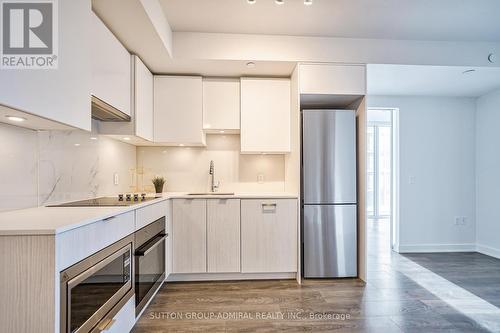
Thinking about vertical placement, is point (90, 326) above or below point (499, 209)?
below

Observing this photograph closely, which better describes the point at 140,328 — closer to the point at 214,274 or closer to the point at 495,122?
the point at 214,274

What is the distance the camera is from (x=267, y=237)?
2.65 meters

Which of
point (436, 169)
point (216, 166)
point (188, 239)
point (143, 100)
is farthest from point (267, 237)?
point (436, 169)

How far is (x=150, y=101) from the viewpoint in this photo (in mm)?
2736

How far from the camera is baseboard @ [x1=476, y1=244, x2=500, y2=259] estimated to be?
349 cm

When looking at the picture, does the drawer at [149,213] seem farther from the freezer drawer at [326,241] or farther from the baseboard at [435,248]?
the baseboard at [435,248]

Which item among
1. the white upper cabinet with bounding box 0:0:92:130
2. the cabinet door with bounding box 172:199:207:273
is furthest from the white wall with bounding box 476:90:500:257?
the white upper cabinet with bounding box 0:0:92:130

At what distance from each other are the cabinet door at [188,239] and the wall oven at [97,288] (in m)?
0.86

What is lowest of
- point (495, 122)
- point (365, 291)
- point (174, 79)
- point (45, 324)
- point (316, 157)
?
point (365, 291)

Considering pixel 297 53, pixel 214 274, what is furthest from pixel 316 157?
pixel 214 274

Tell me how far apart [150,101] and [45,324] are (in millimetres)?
2176

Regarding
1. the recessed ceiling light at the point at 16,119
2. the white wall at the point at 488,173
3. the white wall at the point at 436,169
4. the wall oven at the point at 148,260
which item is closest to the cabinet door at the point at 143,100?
the wall oven at the point at 148,260

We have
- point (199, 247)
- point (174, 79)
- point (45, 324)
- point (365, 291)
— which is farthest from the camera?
A: point (174, 79)

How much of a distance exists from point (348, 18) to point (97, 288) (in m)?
2.75
